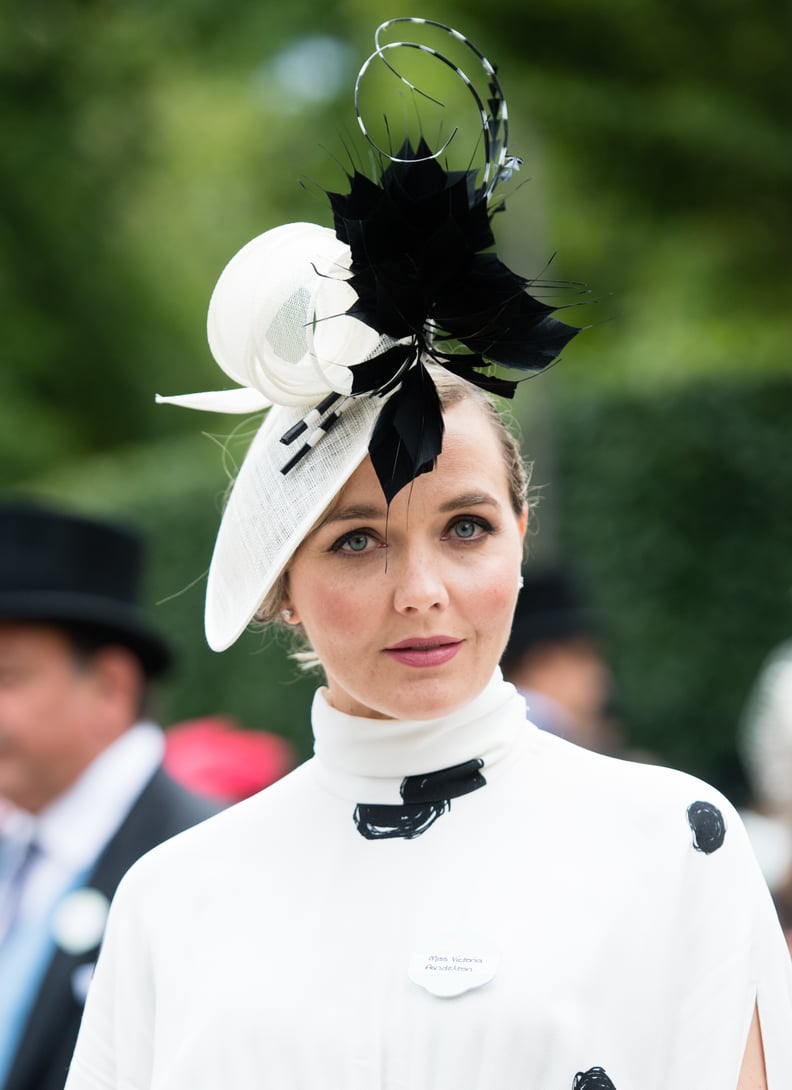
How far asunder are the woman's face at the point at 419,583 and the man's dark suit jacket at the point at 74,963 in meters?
1.56

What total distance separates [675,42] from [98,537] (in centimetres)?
404

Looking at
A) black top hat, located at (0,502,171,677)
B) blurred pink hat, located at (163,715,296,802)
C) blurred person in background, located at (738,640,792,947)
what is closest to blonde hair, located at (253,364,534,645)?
black top hat, located at (0,502,171,677)

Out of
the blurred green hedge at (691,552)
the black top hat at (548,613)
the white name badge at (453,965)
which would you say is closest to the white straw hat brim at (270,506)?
the white name badge at (453,965)

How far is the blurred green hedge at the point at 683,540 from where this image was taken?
320 inches

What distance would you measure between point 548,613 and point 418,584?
439cm

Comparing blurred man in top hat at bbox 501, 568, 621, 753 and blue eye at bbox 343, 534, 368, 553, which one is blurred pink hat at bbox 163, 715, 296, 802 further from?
blue eye at bbox 343, 534, 368, 553

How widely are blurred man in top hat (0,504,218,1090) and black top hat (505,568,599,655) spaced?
2166 millimetres

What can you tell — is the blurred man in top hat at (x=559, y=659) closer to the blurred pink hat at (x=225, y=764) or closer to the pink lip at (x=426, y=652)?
the blurred pink hat at (x=225, y=764)

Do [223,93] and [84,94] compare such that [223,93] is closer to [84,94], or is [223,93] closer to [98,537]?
[84,94]

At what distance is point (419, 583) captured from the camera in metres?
2.08

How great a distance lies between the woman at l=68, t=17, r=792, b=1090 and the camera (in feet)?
6.48

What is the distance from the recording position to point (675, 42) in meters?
6.98

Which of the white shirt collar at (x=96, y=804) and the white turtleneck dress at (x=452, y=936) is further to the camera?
the white shirt collar at (x=96, y=804)

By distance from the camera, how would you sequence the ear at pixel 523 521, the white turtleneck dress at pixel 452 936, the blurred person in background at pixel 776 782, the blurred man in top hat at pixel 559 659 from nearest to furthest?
the white turtleneck dress at pixel 452 936 < the ear at pixel 523 521 < the blurred person in background at pixel 776 782 < the blurred man in top hat at pixel 559 659
